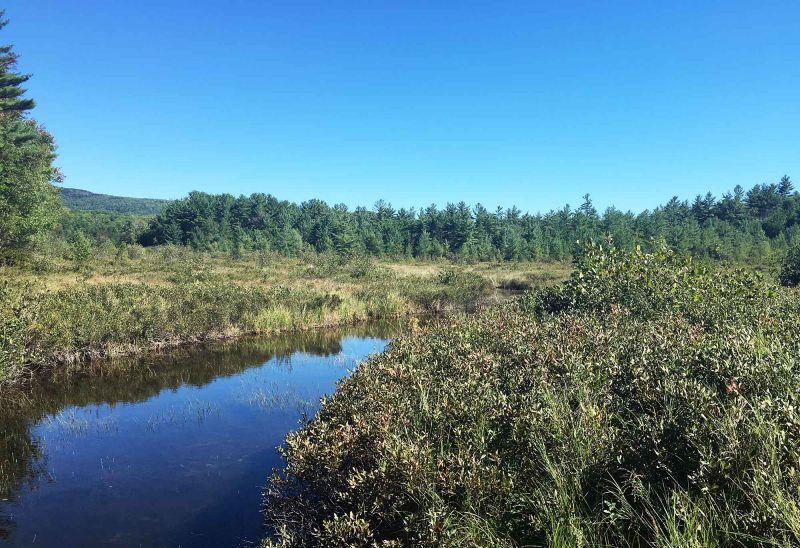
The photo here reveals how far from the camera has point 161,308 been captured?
17.1 metres

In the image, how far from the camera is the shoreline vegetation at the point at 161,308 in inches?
512

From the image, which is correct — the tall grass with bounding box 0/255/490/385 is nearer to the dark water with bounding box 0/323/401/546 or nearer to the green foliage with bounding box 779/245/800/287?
the dark water with bounding box 0/323/401/546

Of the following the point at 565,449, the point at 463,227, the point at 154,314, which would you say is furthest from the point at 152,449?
the point at 463,227

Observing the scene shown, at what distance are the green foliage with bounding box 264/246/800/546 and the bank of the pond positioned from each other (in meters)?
10.3

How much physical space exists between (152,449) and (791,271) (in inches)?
1053

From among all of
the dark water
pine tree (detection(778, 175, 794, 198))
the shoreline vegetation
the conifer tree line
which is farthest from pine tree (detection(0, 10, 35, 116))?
pine tree (detection(778, 175, 794, 198))

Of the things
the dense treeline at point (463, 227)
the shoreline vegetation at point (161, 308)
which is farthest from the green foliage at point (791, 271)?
the dense treeline at point (463, 227)

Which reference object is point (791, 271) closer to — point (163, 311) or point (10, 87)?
point (163, 311)

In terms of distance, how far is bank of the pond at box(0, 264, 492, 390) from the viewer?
503 inches

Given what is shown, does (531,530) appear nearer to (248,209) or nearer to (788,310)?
(788,310)

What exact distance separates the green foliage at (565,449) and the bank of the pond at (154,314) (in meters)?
10.3

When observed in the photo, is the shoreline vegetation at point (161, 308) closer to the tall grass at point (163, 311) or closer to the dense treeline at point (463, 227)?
the tall grass at point (163, 311)

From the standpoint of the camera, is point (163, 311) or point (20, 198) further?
point (20, 198)

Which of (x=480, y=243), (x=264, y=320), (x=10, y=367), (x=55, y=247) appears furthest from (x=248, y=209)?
(x=10, y=367)
